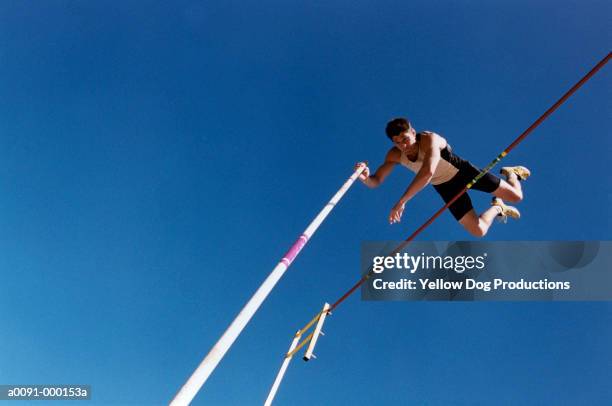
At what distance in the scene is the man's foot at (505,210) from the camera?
24.8ft

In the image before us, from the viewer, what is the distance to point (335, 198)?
486 cm

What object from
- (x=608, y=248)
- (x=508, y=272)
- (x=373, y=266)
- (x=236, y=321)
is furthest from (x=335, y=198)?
(x=608, y=248)

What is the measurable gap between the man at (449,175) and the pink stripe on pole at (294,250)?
82.0 inches

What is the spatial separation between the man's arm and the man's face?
53 cm

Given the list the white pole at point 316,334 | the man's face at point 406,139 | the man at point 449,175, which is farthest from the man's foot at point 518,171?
the white pole at point 316,334

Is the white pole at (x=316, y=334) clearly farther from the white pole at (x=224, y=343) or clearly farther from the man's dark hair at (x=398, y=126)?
the white pole at (x=224, y=343)

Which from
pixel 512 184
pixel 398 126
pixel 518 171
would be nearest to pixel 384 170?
pixel 398 126

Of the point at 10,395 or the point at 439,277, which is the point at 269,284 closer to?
the point at 10,395

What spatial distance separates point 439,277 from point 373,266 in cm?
156

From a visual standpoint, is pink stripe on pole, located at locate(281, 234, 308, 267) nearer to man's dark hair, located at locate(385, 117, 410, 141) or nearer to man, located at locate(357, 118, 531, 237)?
man, located at locate(357, 118, 531, 237)

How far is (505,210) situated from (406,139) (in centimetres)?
248

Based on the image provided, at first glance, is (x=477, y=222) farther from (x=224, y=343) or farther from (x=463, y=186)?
(x=224, y=343)

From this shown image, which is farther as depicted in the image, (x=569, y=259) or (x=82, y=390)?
(x=569, y=259)

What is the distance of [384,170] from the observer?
702 centimetres
